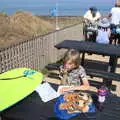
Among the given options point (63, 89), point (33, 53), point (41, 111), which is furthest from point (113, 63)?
point (41, 111)

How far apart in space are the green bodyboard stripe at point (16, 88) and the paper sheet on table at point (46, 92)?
110 mm

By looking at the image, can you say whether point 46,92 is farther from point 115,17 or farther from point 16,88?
point 115,17

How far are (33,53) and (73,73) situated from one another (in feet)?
10.9

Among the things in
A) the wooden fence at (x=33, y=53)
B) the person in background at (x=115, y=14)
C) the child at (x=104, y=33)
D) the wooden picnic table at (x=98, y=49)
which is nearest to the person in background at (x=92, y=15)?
the wooden fence at (x=33, y=53)

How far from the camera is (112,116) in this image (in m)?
4.10

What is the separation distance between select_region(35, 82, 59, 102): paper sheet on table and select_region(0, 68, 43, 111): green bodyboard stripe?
110 mm

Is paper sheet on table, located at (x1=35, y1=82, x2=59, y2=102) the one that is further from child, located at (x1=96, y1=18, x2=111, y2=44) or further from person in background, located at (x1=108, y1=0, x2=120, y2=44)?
person in background, located at (x1=108, y1=0, x2=120, y2=44)

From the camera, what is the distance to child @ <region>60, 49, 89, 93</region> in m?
4.75

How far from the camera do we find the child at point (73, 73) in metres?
4.75

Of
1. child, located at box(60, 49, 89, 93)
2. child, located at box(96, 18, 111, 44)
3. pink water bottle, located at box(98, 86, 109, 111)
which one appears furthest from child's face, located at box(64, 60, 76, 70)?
child, located at box(96, 18, 111, 44)

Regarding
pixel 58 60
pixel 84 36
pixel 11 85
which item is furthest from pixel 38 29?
pixel 11 85

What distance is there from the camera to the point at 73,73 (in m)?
4.99

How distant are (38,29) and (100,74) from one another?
26.4 feet

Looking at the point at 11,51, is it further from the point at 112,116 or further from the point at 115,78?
the point at 112,116
